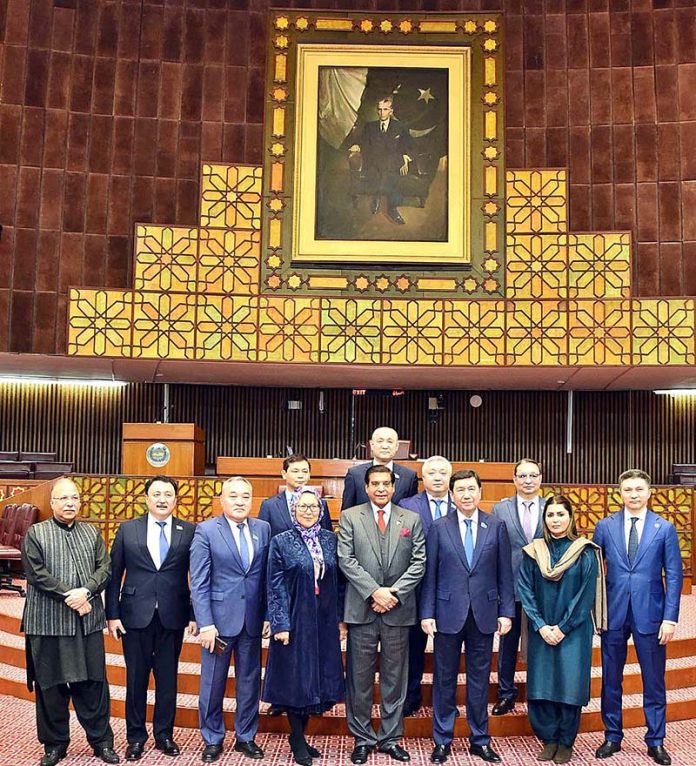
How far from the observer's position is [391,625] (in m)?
4.56

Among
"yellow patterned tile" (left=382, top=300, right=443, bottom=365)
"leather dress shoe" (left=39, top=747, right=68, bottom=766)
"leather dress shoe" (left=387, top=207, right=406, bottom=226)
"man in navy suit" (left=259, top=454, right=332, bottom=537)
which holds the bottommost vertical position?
"leather dress shoe" (left=39, top=747, right=68, bottom=766)

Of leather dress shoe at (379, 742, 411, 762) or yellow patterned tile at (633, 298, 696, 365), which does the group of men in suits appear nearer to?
leather dress shoe at (379, 742, 411, 762)

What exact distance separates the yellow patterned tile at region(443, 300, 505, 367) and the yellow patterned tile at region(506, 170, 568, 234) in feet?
2.99

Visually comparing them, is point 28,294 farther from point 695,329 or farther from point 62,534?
point 695,329

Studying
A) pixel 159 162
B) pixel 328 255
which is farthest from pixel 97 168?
pixel 328 255

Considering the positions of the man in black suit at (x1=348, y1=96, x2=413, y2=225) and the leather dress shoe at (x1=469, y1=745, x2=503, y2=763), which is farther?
the man in black suit at (x1=348, y1=96, x2=413, y2=225)

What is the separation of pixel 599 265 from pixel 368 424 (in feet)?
12.0

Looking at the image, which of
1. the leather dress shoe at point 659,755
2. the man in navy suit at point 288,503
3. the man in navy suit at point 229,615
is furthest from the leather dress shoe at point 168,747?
the leather dress shoe at point 659,755

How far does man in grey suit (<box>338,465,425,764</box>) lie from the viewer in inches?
179

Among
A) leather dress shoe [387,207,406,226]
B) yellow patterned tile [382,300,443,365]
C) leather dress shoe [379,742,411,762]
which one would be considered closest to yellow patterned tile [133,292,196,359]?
yellow patterned tile [382,300,443,365]

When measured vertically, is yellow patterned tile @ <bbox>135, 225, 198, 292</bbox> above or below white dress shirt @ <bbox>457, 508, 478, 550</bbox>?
above

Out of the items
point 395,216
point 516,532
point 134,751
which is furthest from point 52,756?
point 395,216

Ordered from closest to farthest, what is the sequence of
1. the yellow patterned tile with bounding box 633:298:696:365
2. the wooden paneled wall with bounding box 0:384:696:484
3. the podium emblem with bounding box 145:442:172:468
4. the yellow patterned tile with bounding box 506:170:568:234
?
the yellow patterned tile with bounding box 633:298:696:365, the yellow patterned tile with bounding box 506:170:568:234, the podium emblem with bounding box 145:442:172:468, the wooden paneled wall with bounding box 0:384:696:484

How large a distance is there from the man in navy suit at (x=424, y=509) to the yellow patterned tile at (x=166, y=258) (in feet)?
18.3
